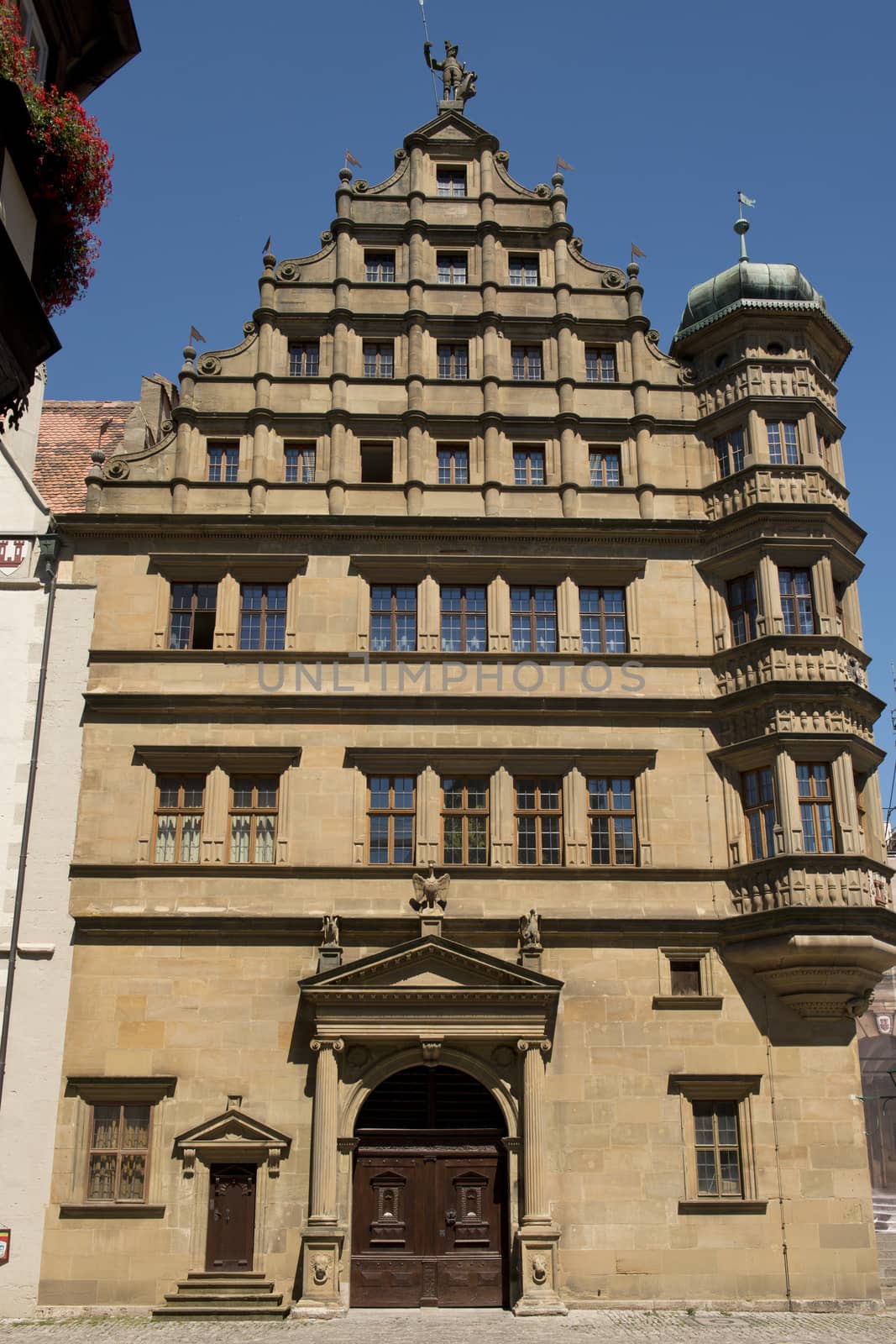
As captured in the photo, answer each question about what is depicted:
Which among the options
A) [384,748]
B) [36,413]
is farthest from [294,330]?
[384,748]

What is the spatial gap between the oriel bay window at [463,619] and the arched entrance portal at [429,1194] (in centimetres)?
742

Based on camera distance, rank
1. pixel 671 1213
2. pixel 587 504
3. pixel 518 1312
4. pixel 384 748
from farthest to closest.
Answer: pixel 587 504 < pixel 384 748 < pixel 671 1213 < pixel 518 1312

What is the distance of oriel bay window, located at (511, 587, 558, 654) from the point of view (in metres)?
25.4

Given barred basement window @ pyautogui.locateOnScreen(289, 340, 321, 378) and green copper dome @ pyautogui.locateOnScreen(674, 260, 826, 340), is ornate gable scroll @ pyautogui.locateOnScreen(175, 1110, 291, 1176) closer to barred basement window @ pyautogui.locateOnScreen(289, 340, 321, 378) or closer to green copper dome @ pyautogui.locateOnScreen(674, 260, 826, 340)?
barred basement window @ pyautogui.locateOnScreen(289, 340, 321, 378)

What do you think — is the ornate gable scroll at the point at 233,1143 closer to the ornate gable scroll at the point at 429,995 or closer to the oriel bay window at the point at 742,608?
the ornate gable scroll at the point at 429,995

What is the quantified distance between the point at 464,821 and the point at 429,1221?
257 inches

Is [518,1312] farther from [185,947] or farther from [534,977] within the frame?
[185,947]

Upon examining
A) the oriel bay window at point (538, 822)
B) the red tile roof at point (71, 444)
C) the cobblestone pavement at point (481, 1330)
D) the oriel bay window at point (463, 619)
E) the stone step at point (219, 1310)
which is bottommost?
the cobblestone pavement at point (481, 1330)

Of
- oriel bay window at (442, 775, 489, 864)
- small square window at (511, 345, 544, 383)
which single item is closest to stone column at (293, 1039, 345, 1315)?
oriel bay window at (442, 775, 489, 864)

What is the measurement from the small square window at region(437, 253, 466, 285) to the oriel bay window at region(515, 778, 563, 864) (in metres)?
10.6

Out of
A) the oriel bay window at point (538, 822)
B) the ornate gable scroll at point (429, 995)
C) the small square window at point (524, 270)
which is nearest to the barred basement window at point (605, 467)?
the small square window at point (524, 270)

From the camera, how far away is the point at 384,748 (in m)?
24.2

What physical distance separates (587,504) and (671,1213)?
1252cm

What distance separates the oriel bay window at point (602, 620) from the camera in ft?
83.7
